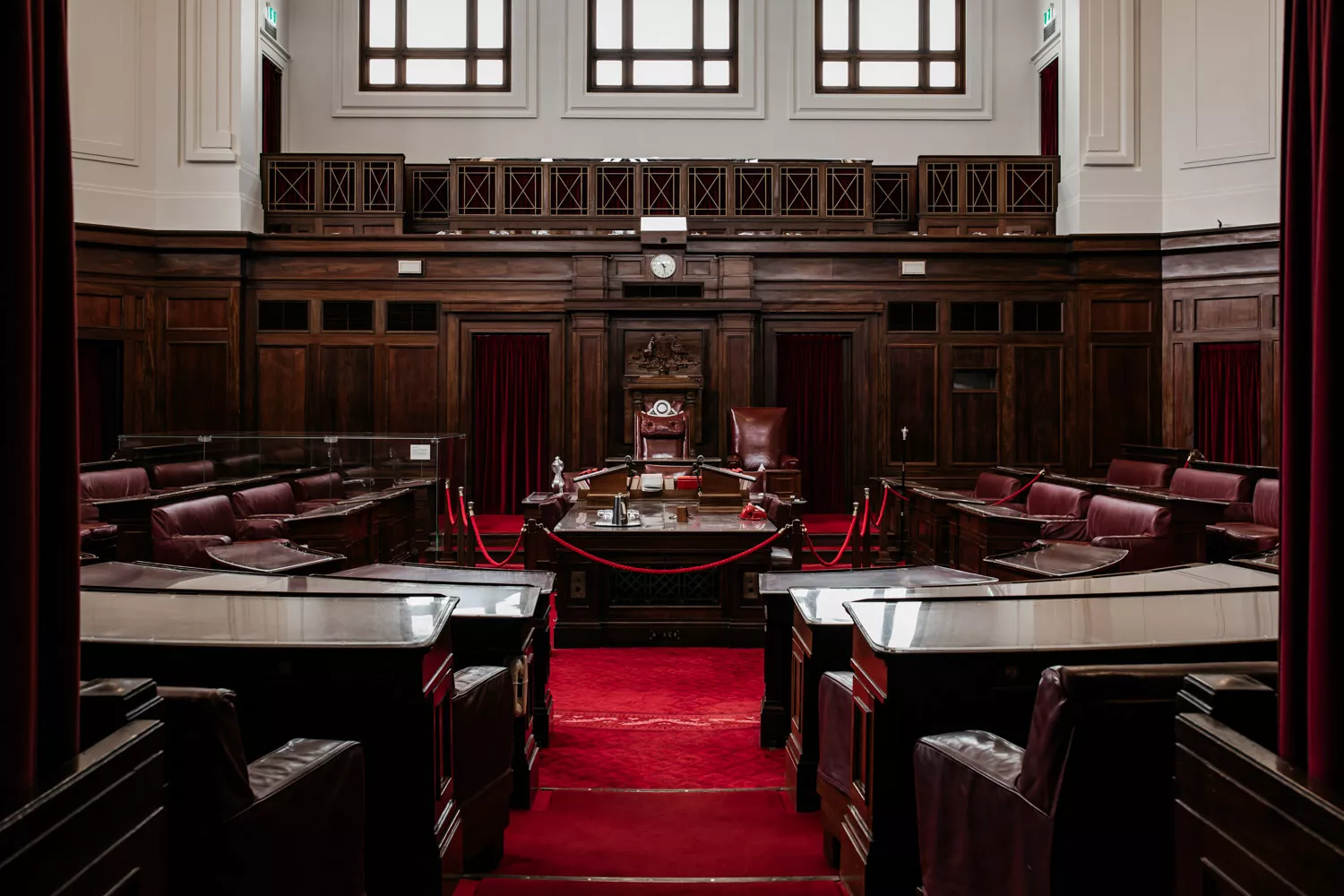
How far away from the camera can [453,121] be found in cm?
1260

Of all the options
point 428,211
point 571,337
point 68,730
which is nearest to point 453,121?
point 428,211

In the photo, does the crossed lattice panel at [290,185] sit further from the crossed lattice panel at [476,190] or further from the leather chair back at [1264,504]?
the leather chair back at [1264,504]

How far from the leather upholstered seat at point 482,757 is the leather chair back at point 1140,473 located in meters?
7.27

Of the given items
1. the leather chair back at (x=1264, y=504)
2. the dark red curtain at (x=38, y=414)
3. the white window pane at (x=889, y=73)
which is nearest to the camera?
the dark red curtain at (x=38, y=414)

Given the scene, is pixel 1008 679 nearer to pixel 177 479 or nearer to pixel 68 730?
pixel 68 730

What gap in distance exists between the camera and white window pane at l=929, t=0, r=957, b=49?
1259 cm

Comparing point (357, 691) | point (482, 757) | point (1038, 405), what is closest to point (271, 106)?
point (1038, 405)

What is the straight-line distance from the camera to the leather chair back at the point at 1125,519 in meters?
5.87

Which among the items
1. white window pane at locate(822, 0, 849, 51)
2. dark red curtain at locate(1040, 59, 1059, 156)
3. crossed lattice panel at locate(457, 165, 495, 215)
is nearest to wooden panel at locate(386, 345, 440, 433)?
crossed lattice panel at locate(457, 165, 495, 215)

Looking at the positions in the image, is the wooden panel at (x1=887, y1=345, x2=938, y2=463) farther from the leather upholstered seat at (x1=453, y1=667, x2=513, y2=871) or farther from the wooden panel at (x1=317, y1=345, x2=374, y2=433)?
the leather upholstered seat at (x1=453, y1=667, x2=513, y2=871)

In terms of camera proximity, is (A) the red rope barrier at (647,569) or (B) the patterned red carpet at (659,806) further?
(A) the red rope barrier at (647,569)

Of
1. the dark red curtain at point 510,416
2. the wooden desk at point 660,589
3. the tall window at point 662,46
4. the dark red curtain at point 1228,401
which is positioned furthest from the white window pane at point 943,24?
the wooden desk at point 660,589

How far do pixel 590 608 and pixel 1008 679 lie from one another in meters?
3.89

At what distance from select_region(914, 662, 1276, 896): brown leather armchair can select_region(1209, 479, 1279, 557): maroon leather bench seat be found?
5593mm
